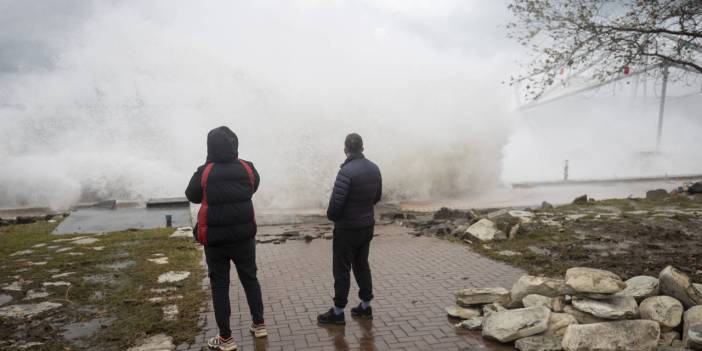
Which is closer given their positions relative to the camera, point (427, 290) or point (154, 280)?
point (427, 290)

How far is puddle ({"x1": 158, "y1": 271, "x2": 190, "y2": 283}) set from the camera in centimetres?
721

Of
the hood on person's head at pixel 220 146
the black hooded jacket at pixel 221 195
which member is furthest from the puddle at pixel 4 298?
the hood on person's head at pixel 220 146

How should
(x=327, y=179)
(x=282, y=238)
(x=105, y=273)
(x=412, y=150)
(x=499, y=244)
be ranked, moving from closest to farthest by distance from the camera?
(x=105, y=273), (x=499, y=244), (x=282, y=238), (x=327, y=179), (x=412, y=150)

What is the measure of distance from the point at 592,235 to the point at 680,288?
17.9 feet

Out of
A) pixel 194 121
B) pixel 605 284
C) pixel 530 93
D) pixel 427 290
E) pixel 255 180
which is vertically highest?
pixel 194 121

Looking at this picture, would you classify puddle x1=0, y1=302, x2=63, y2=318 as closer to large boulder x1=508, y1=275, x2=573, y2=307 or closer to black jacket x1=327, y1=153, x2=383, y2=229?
black jacket x1=327, y1=153, x2=383, y2=229

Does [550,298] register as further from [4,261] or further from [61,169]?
[61,169]

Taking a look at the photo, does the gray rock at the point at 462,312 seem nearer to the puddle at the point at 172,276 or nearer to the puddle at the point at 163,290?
the puddle at the point at 163,290

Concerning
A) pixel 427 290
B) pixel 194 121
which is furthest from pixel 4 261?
pixel 194 121

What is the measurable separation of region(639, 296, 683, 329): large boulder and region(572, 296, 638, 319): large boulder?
10 cm

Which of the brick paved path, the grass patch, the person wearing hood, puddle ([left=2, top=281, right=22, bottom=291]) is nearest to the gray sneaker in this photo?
the person wearing hood

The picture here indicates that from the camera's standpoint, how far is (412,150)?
1988cm

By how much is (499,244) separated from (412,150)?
10.5 m

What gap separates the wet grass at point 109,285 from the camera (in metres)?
5.17
